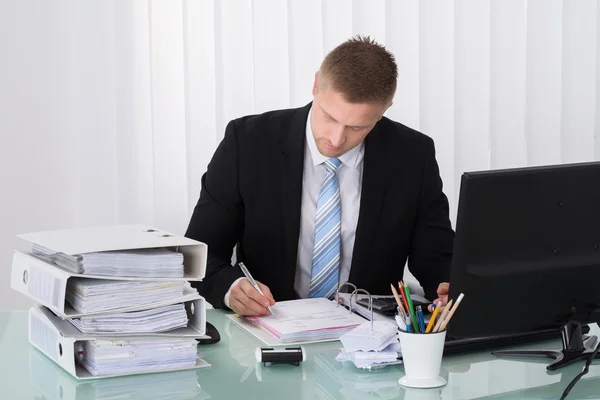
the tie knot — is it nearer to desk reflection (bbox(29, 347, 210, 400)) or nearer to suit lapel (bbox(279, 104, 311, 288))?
suit lapel (bbox(279, 104, 311, 288))

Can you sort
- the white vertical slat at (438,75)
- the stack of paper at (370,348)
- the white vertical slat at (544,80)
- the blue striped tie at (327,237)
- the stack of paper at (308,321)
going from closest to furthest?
the stack of paper at (370,348), the stack of paper at (308,321), the blue striped tie at (327,237), the white vertical slat at (438,75), the white vertical slat at (544,80)

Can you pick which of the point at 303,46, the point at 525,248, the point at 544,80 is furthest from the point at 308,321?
the point at 544,80

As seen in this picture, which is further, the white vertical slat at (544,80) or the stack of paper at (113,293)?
the white vertical slat at (544,80)

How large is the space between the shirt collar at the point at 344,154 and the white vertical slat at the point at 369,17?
77cm

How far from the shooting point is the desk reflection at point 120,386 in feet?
4.50

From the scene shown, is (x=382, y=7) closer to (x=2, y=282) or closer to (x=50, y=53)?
(x=50, y=53)

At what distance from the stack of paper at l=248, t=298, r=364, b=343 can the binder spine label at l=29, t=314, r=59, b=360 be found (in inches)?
17.8

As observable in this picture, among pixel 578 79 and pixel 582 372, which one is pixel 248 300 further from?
pixel 578 79

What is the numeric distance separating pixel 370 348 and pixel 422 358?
0.15 m

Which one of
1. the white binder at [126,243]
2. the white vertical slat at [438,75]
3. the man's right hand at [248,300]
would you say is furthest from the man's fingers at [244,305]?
the white vertical slat at [438,75]

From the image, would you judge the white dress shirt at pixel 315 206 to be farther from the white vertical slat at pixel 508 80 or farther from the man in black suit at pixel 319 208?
the white vertical slat at pixel 508 80

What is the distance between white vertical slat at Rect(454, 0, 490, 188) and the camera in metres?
3.17

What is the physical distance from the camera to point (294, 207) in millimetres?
2297

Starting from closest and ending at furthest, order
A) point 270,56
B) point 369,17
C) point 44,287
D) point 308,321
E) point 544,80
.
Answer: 1. point 44,287
2. point 308,321
3. point 270,56
4. point 369,17
5. point 544,80
